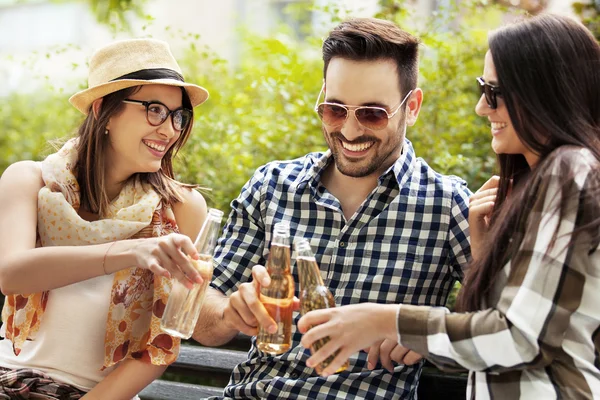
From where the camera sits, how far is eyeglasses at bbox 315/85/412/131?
2643 millimetres

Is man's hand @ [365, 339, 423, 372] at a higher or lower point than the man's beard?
lower

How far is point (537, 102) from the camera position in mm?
2031

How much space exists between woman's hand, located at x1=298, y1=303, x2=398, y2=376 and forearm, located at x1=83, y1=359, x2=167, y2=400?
40.0 inches

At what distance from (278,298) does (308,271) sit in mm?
119

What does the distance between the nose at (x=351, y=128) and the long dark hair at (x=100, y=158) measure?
2.18 feet

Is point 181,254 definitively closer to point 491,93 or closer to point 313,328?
point 313,328

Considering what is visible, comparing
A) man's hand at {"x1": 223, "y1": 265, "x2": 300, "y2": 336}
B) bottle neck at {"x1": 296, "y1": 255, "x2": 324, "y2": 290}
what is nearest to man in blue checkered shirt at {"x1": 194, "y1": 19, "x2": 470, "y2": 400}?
man's hand at {"x1": 223, "y1": 265, "x2": 300, "y2": 336}

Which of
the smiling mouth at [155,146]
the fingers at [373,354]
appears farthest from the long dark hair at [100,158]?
the fingers at [373,354]

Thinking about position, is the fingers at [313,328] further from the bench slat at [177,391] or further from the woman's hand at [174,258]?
the bench slat at [177,391]

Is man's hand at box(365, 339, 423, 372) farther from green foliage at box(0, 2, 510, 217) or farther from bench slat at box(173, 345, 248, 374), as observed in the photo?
green foliage at box(0, 2, 510, 217)

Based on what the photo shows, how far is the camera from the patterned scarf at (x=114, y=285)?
2.77m

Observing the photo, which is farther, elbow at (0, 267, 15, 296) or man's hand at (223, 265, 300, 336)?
elbow at (0, 267, 15, 296)

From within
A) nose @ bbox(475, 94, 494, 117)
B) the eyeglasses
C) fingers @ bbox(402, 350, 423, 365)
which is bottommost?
fingers @ bbox(402, 350, 423, 365)

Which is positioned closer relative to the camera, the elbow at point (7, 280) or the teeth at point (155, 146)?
the elbow at point (7, 280)
